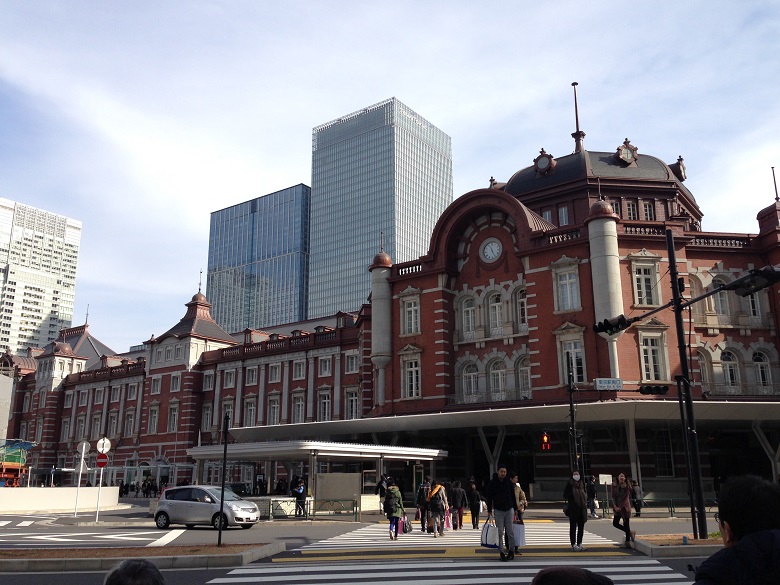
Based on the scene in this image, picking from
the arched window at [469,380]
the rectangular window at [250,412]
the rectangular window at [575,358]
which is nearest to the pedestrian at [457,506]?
the rectangular window at [575,358]

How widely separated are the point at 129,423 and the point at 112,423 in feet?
8.99

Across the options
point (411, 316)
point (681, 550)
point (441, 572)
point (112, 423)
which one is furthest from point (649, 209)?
point (112, 423)

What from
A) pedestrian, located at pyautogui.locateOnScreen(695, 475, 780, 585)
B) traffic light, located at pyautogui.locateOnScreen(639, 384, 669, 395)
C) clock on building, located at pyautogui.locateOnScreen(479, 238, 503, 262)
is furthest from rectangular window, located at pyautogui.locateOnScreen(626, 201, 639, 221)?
pedestrian, located at pyautogui.locateOnScreen(695, 475, 780, 585)

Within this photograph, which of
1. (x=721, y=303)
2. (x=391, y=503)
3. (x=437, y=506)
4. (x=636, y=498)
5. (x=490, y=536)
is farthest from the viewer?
(x=721, y=303)

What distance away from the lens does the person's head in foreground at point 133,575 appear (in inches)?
124

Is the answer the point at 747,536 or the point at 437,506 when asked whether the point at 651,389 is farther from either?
the point at 747,536

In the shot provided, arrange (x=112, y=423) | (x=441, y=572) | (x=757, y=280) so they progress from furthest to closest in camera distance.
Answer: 1. (x=112, y=423)
2. (x=757, y=280)
3. (x=441, y=572)

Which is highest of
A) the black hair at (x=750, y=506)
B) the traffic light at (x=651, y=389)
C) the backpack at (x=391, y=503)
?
the traffic light at (x=651, y=389)

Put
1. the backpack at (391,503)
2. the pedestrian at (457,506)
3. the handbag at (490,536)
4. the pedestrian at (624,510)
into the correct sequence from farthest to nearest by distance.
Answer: the pedestrian at (457,506)
the backpack at (391,503)
the pedestrian at (624,510)
the handbag at (490,536)

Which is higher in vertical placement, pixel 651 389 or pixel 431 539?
pixel 651 389

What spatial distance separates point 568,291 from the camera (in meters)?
36.8

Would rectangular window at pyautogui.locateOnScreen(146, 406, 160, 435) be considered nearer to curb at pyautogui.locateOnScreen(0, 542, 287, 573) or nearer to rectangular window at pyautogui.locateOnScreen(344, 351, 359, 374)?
rectangular window at pyautogui.locateOnScreen(344, 351, 359, 374)

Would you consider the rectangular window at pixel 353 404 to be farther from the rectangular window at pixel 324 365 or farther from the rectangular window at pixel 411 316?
the rectangular window at pixel 411 316

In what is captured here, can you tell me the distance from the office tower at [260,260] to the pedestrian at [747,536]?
5866 inches
